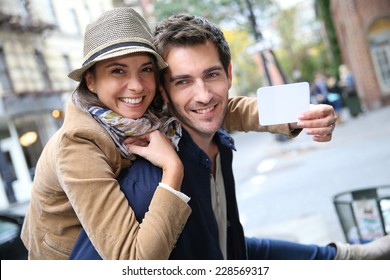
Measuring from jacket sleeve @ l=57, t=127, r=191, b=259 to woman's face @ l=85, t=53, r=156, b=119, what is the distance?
285 millimetres

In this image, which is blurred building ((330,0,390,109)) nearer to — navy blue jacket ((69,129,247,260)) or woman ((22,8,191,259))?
navy blue jacket ((69,129,247,260))

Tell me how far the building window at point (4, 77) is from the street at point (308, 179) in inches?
334

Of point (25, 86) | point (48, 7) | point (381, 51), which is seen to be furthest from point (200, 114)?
point (25, 86)

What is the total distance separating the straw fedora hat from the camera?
5.02 feet

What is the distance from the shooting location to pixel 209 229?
167cm

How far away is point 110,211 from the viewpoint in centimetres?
131

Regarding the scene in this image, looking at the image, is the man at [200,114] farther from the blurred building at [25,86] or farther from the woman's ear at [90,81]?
the blurred building at [25,86]

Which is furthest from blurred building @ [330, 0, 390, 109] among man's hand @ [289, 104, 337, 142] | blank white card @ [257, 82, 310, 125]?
blank white card @ [257, 82, 310, 125]

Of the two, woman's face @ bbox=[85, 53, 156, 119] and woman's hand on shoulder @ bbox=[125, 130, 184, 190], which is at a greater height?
woman's face @ bbox=[85, 53, 156, 119]

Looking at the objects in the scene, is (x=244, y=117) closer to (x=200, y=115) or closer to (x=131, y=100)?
(x=200, y=115)

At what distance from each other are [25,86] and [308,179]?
11.5 meters

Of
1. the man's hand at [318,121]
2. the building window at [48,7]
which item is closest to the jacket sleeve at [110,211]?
the man's hand at [318,121]

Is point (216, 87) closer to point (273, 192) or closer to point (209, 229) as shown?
point (209, 229)
